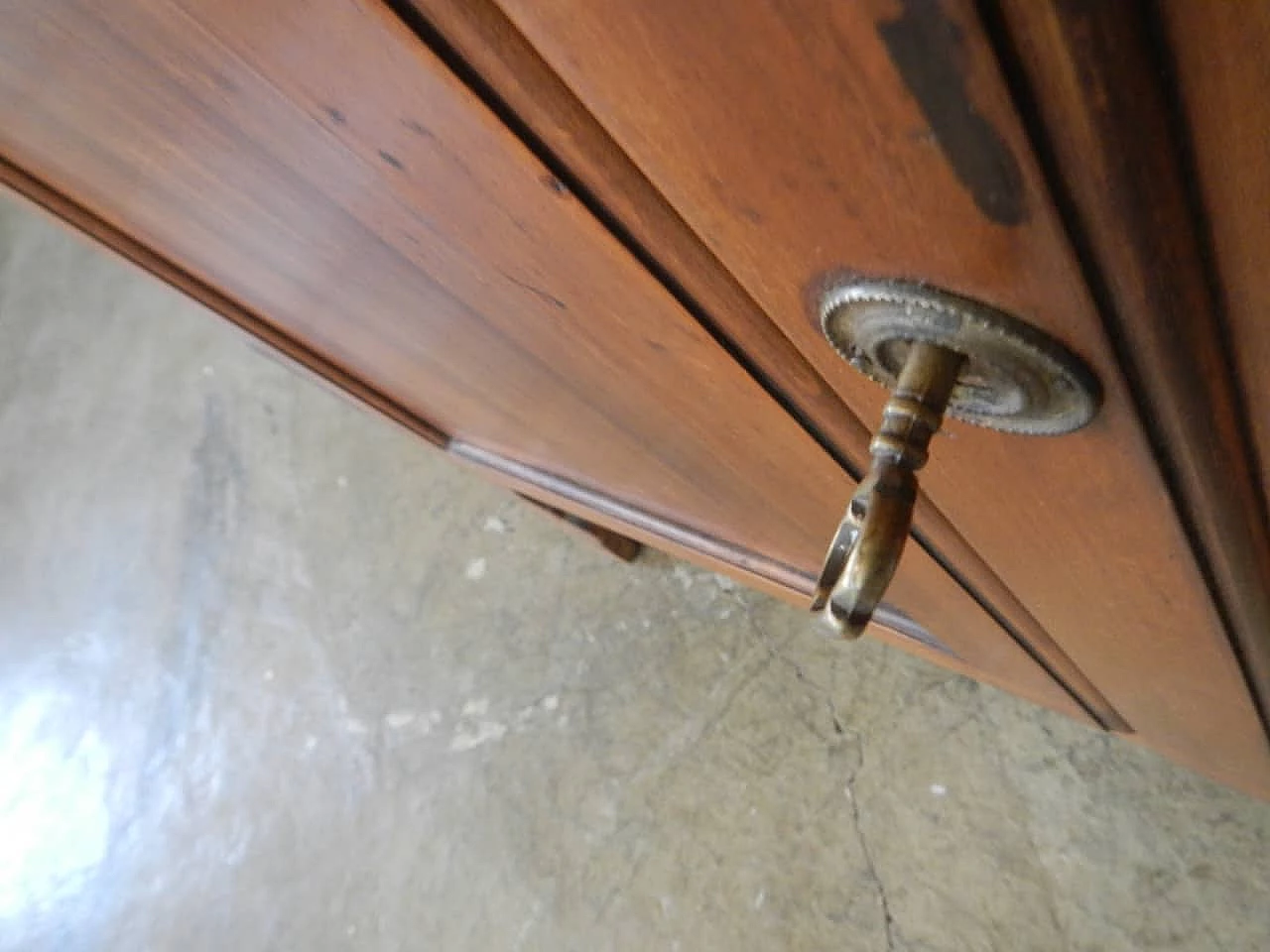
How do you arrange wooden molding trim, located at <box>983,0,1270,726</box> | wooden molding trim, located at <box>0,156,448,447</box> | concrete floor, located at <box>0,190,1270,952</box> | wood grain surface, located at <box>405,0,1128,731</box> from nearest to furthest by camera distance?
wooden molding trim, located at <box>983,0,1270,726</box> → wood grain surface, located at <box>405,0,1128,731</box> → wooden molding trim, located at <box>0,156,448,447</box> → concrete floor, located at <box>0,190,1270,952</box>

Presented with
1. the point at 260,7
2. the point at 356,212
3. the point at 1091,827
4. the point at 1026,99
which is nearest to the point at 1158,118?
the point at 1026,99

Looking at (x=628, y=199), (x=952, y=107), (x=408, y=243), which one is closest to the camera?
(x=952, y=107)

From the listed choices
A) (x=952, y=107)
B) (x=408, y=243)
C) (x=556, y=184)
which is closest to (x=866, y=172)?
(x=952, y=107)

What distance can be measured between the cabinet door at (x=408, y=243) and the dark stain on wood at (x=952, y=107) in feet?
0.62

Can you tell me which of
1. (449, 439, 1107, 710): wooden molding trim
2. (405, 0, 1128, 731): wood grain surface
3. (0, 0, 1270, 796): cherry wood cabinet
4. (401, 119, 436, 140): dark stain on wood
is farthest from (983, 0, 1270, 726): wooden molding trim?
(449, 439, 1107, 710): wooden molding trim

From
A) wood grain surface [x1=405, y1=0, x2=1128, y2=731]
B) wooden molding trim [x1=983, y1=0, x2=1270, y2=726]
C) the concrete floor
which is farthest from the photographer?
the concrete floor

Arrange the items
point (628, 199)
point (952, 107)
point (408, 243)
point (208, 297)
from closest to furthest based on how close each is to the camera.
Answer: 1. point (952, 107)
2. point (628, 199)
3. point (408, 243)
4. point (208, 297)

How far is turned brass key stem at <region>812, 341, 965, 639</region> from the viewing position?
1.02ft

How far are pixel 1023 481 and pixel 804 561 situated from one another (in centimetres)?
44

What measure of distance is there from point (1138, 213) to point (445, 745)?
146 centimetres

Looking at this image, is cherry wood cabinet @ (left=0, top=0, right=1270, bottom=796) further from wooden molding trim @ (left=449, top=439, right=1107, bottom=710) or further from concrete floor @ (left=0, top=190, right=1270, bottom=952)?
concrete floor @ (left=0, top=190, right=1270, bottom=952)

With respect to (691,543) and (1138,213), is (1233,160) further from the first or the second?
(691,543)

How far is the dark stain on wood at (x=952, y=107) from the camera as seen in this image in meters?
0.22

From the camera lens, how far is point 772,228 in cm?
33
